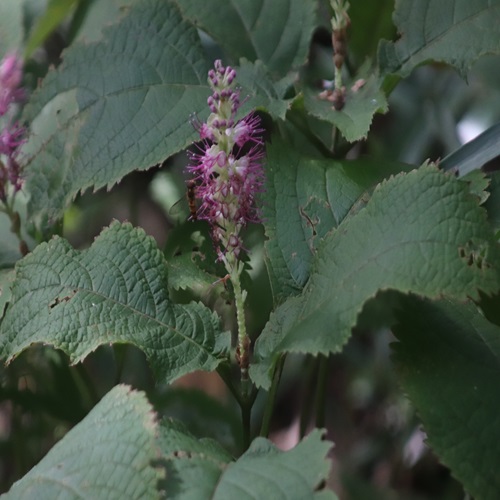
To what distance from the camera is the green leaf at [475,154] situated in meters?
1.03

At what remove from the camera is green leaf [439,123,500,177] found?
1.03 meters

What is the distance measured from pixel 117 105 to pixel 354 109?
0.34 meters

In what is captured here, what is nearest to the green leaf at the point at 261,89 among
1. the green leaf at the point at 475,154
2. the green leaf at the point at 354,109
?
the green leaf at the point at 354,109

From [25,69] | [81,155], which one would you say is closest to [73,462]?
[81,155]

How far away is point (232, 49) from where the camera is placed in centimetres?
118

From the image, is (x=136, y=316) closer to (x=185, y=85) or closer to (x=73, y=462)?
(x=73, y=462)

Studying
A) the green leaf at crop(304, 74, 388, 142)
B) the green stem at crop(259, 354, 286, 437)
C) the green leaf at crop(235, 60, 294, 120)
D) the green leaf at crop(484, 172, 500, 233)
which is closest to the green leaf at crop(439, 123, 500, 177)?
the green leaf at crop(484, 172, 500, 233)

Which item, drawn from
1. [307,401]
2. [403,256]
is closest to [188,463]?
[403,256]

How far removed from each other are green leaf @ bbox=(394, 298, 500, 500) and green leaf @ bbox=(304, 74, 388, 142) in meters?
0.23

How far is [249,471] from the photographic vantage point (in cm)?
72

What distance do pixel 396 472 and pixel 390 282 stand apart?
1.19 meters

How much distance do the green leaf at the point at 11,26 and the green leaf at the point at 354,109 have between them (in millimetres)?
600

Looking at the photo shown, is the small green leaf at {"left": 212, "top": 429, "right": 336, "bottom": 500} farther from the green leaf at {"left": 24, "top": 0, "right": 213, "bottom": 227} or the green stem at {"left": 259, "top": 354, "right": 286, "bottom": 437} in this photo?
the green leaf at {"left": 24, "top": 0, "right": 213, "bottom": 227}

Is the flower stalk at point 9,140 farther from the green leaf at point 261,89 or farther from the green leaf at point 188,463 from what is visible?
the green leaf at point 188,463
